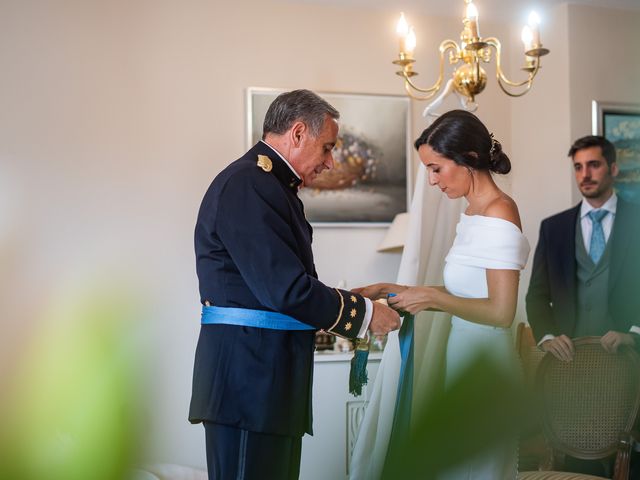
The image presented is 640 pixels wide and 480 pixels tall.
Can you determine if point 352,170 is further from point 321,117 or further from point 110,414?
point 110,414

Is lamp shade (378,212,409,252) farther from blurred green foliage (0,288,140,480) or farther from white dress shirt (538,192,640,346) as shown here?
blurred green foliage (0,288,140,480)

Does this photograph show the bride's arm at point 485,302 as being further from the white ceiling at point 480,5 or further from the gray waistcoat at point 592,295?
the white ceiling at point 480,5

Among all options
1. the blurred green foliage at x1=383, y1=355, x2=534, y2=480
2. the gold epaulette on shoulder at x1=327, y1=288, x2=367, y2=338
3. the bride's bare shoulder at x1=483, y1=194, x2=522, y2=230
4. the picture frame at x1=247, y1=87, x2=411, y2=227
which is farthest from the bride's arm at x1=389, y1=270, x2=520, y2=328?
the picture frame at x1=247, y1=87, x2=411, y2=227

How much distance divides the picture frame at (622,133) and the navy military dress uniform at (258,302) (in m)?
2.97

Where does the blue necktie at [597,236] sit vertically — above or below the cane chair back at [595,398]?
above

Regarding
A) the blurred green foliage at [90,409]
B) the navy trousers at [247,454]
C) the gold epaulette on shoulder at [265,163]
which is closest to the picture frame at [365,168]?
the gold epaulette on shoulder at [265,163]

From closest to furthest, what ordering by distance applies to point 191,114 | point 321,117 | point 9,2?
point 321,117 → point 9,2 → point 191,114

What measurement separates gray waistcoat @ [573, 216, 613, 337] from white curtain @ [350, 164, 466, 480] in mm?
702

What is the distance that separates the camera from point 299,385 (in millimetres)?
1940

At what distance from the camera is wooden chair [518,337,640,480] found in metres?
2.43

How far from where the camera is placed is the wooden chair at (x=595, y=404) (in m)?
2.43

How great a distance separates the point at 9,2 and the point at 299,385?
308cm

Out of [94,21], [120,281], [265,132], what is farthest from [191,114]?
[120,281]

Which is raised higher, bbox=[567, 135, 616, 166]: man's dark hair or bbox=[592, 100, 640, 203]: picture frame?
bbox=[592, 100, 640, 203]: picture frame
